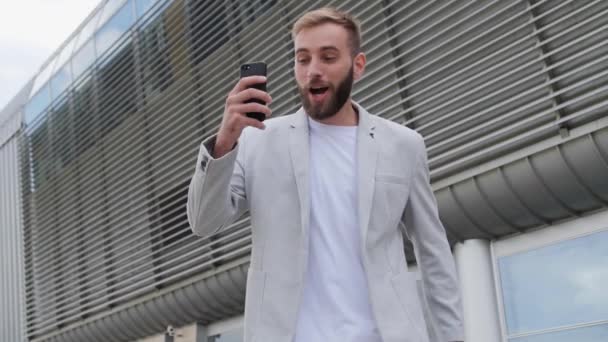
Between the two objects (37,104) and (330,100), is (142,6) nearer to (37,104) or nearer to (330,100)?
(37,104)

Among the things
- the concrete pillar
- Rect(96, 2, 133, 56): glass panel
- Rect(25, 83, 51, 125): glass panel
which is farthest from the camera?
Rect(25, 83, 51, 125): glass panel

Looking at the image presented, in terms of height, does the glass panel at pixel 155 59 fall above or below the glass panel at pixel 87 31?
below

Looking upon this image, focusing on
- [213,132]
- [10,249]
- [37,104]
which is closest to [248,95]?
[213,132]

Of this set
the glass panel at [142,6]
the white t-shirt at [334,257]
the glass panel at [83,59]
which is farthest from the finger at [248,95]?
the glass panel at [83,59]

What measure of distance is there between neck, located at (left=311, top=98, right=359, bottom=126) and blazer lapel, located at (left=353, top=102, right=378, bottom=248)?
3 cm

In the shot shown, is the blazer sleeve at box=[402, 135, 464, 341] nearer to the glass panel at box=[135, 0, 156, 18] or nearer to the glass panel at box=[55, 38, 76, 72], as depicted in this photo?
the glass panel at box=[135, 0, 156, 18]

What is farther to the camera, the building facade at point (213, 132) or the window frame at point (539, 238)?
the window frame at point (539, 238)

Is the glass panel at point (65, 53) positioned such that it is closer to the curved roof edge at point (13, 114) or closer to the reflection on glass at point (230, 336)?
the curved roof edge at point (13, 114)

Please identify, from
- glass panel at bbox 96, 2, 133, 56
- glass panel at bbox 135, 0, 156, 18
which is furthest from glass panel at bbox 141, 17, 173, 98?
glass panel at bbox 96, 2, 133, 56

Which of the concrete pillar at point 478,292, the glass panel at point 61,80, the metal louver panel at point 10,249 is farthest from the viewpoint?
the metal louver panel at point 10,249

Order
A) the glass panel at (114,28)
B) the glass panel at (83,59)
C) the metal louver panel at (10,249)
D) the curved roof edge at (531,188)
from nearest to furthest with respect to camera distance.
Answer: the curved roof edge at (531,188) → the glass panel at (114,28) → the glass panel at (83,59) → the metal louver panel at (10,249)

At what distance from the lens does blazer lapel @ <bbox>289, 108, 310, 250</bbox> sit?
84.8 inches

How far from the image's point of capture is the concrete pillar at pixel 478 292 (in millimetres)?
10344

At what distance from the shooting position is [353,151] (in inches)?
91.1
